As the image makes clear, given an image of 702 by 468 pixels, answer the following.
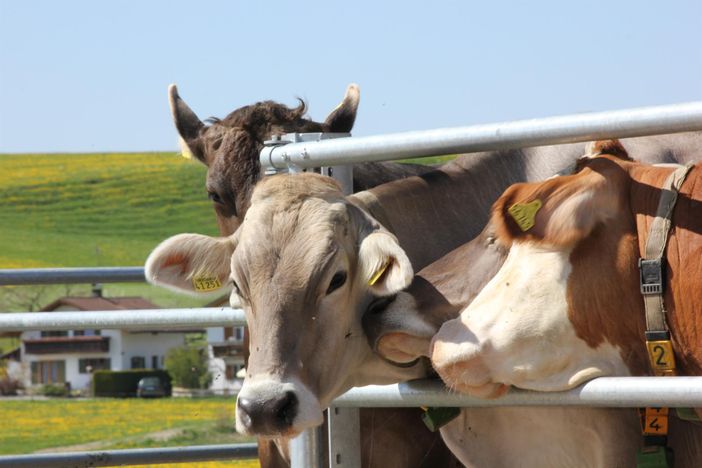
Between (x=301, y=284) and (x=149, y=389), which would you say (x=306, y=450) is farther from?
(x=149, y=389)

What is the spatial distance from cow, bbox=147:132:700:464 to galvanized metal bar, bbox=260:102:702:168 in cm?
12

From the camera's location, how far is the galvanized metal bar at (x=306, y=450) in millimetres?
4137

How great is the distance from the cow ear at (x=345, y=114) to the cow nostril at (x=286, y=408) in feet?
8.96

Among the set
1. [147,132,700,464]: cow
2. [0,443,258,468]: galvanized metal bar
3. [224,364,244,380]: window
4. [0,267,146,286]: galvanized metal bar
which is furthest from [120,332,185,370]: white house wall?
[147,132,700,464]: cow

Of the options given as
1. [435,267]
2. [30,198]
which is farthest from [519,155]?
[30,198]

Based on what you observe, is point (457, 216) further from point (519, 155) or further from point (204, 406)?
point (204, 406)

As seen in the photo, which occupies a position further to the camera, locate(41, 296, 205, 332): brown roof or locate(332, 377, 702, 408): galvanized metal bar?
locate(41, 296, 205, 332): brown roof

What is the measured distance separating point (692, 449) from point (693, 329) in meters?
0.46

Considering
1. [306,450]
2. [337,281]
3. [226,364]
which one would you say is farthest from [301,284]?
[226,364]

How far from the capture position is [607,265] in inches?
145

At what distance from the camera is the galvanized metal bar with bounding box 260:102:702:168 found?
10.9 feet

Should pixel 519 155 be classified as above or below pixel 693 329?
above

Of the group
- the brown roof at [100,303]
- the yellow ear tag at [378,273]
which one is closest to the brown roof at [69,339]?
the brown roof at [100,303]

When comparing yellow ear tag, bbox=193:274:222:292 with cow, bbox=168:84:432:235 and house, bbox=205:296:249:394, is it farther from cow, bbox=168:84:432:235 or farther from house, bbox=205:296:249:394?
house, bbox=205:296:249:394
